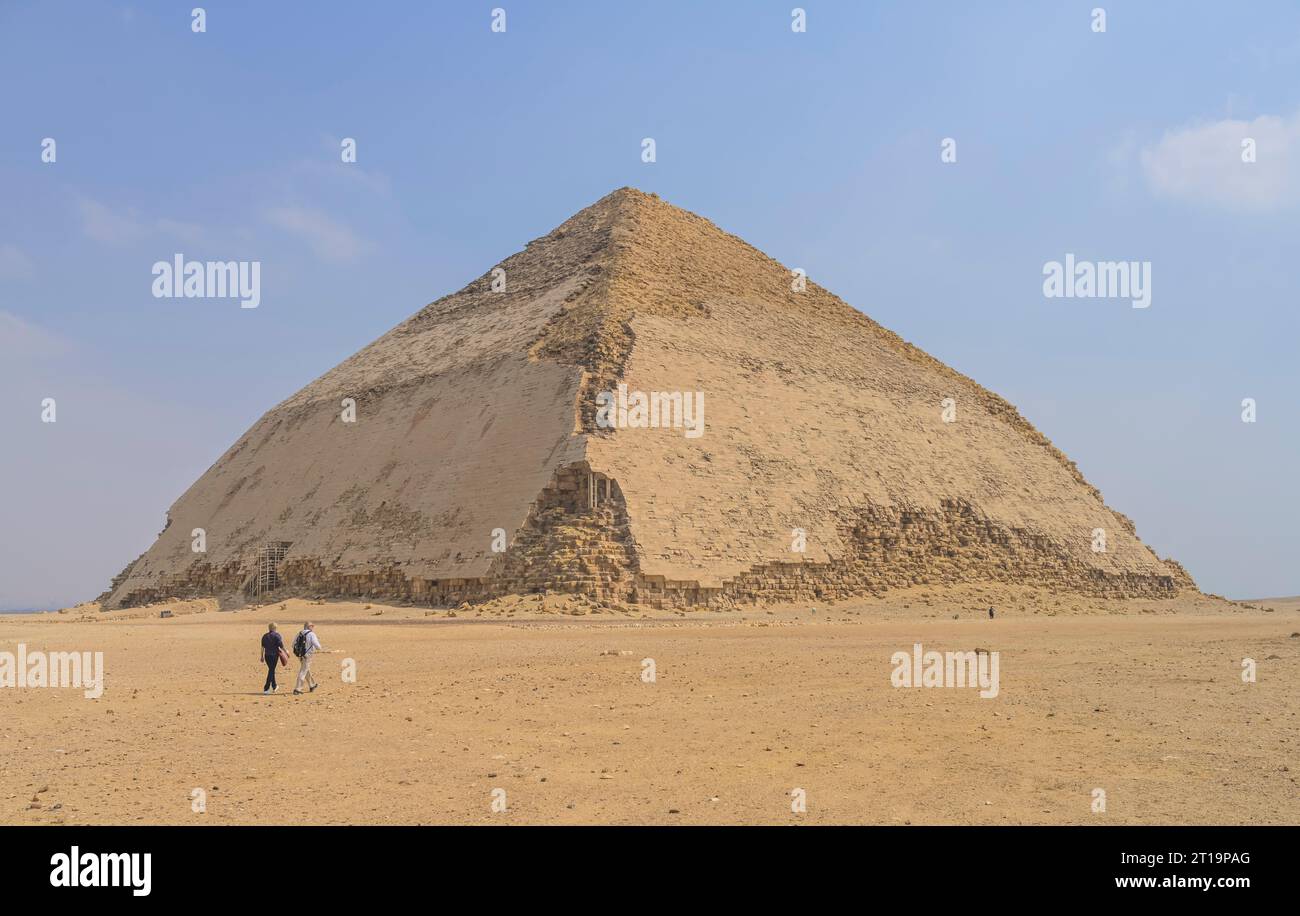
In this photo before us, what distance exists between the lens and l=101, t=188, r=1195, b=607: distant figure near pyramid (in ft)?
89.7

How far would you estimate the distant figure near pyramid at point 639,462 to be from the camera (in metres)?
27.3

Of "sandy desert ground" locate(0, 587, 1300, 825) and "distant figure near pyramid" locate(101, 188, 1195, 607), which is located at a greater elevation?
"distant figure near pyramid" locate(101, 188, 1195, 607)

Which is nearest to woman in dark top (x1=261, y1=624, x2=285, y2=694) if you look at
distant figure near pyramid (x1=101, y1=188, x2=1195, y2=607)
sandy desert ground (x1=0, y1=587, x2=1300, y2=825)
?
sandy desert ground (x1=0, y1=587, x2=1300, y2=825)

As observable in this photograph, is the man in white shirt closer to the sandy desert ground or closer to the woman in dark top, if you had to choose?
the woman in dark top

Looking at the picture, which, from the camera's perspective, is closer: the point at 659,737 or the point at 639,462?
the point at 659,737

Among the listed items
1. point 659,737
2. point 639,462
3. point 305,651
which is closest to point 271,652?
point 305,651

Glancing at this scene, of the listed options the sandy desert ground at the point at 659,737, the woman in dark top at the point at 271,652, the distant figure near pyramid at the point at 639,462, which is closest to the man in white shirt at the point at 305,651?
the woman in dark top at the point at 271,652

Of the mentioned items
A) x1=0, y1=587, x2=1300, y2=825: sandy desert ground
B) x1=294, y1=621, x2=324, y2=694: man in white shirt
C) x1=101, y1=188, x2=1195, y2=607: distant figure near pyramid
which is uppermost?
x1=101, y1=188, x2=1195, y2=607: distant figure near pyramid

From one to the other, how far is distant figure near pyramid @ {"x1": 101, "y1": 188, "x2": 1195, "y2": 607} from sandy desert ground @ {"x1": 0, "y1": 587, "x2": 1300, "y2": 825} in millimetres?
8197

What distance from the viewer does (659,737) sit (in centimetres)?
953

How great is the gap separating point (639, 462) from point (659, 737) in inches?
747

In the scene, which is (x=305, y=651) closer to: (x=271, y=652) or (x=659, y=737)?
(x=271, y=652)
